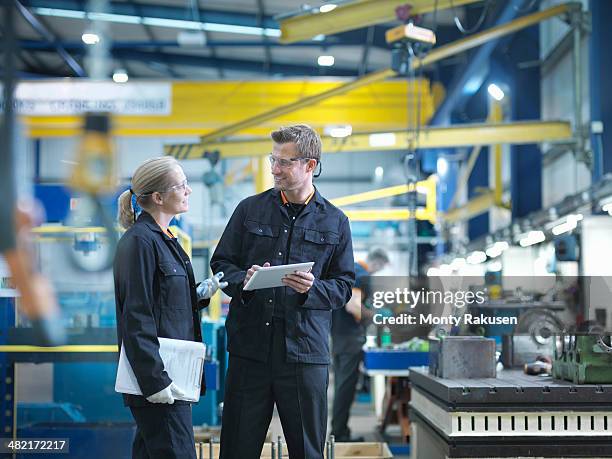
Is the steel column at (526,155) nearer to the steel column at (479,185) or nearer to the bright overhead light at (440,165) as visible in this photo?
the bright overhead light at (440,165)

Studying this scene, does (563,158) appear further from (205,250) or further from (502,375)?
(502,375)

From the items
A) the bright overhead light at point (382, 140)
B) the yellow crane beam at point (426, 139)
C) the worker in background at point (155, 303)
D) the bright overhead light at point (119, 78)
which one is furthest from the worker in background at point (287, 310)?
the bright overhead light at point (382, 140)

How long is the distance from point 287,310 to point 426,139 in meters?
5.81

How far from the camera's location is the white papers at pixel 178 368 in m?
2.38

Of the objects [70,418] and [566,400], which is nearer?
[566,400]

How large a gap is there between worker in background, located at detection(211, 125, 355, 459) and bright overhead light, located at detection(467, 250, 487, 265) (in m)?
11.4

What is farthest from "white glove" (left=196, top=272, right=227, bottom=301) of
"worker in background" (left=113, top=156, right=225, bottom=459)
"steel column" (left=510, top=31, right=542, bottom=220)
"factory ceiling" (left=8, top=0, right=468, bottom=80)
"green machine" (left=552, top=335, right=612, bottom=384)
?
"steel column" (left=510, top=31, right=542, bottom=220)

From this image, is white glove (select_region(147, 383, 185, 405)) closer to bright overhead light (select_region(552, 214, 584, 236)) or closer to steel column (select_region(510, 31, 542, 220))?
bright overhead light (select_region(552, 214, 584, 236))

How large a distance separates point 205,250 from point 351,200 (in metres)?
2.09

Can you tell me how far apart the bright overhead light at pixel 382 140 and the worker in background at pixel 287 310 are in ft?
16.9

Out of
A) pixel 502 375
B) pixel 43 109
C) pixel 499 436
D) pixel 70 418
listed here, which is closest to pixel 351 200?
pixel 70 418

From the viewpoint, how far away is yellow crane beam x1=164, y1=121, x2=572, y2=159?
25.7 feet

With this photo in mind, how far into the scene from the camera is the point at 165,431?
2391 millimetres

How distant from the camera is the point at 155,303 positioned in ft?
8.07
